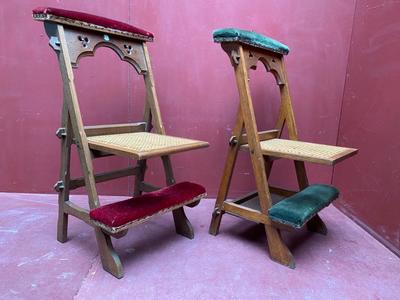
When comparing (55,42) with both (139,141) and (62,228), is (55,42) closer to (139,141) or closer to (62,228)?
(139,141)

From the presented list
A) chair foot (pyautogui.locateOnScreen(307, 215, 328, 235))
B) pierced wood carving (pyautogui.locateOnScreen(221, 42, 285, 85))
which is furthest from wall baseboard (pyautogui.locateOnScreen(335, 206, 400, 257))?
pierced wood carving (pyautogui.locateOnScreen(221, 42, 285, 85))

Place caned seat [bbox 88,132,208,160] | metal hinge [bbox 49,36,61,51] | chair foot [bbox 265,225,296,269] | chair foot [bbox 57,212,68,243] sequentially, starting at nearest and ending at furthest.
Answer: caned seat [bbox 88,132,208,160]
metal hinge [bbox 49,36,61,51]
chair foot [bbox 265,225,296,269]
chair foot [bbox 57,212,68,243]

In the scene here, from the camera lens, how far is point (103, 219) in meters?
1.22

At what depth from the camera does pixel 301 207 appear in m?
1.38

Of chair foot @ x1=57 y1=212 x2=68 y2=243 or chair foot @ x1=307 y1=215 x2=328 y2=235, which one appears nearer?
chair foot @ x1=57 y1=212 x2=68 y2=243

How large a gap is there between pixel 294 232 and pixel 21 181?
6.48 ft

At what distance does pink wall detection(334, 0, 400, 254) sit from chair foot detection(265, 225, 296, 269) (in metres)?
0.64

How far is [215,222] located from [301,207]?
54 centimetres

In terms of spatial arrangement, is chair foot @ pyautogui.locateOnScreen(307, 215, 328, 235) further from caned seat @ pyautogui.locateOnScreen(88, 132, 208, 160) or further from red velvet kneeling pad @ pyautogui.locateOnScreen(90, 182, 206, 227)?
caned seat @ pyautogui.locateOnScreen(88, 132, 208, 160)

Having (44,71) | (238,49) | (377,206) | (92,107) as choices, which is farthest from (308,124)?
(44,71)

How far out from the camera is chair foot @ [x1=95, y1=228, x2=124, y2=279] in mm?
1317

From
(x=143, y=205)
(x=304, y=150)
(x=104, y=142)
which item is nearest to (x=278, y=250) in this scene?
(x=304, y=150)

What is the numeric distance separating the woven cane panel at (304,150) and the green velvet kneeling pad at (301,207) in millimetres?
238

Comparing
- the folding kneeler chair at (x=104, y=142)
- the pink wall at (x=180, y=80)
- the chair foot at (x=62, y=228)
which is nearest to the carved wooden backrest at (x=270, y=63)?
the pink wall at (x=180, y=80)
